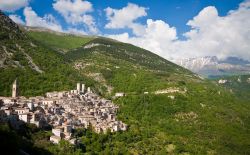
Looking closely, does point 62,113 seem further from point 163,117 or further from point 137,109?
point 163,117

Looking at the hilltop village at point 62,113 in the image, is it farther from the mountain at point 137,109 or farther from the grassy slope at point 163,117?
the grassy slope at point 163,117

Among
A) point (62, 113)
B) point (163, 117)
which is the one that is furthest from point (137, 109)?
point (62, 113)

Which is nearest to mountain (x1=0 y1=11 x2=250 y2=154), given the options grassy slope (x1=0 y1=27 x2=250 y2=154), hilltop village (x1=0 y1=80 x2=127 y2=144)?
grassy slope (x1=0 y1=27 x2=250 y2=154)

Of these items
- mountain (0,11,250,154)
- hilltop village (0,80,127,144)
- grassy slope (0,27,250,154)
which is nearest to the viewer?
hilltop village (0,80,127,144)

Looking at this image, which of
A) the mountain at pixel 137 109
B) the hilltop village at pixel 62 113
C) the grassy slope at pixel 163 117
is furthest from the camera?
the grassy slope at pixel 163 117

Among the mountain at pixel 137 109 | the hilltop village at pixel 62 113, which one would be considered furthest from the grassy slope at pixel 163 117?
the hilltop village at pixel 62 113

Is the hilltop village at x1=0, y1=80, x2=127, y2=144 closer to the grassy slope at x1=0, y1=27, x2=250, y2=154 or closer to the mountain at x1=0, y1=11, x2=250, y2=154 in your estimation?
the mountain at x1=0, y1=11, x2=250, y2=154

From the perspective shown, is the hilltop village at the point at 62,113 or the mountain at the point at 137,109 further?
the mountain at the point at 137,109
